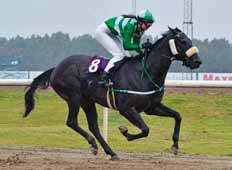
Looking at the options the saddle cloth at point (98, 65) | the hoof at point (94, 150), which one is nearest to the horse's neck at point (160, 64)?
the saddle cloth at point (98, 65)

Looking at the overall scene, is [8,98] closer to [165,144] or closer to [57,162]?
[165,144]

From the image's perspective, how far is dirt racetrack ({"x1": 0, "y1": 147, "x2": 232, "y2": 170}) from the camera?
26.0 ft

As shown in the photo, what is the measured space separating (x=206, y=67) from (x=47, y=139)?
20.2 metres

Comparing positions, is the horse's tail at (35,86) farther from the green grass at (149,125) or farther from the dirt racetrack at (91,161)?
the green grass at (149,125)

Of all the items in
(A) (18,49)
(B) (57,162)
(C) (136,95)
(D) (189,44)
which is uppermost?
(D) (189,44)

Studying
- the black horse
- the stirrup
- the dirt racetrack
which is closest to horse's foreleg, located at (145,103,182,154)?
the black horse

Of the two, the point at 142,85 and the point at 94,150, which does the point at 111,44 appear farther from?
the point at 94,150

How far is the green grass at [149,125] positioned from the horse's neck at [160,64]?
2.63 meters

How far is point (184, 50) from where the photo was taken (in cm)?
831

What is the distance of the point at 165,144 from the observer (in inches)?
455

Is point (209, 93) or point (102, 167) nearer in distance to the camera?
point (102, 167)

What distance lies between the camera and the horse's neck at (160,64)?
8.48m

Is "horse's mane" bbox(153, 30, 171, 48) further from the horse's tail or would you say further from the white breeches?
the horse's tail

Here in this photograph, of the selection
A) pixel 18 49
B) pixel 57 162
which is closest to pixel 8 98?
pixel 57 162
